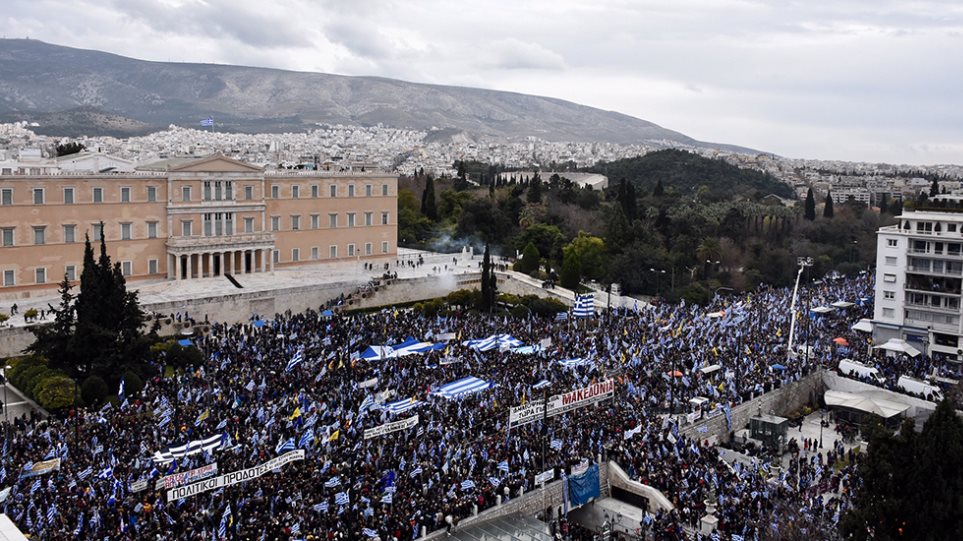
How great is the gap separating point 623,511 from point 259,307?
2479 centimetres

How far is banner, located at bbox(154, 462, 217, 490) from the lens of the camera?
19859 millimetres

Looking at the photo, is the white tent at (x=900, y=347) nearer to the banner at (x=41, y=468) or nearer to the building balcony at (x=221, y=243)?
the building balcony at (x=221, y=243)

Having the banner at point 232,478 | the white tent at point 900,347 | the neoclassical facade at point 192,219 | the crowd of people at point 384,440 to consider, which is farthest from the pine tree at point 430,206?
the banner at point 232,478

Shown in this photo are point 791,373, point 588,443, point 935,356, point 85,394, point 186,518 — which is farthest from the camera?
point 935,356

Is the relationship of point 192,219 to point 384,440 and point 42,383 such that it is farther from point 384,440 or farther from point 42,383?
point 384,440

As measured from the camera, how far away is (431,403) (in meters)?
27.6

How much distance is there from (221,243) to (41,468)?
28767 millimetres

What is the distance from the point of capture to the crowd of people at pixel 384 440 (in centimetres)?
2011

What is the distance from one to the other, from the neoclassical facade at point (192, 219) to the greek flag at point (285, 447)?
19.2 meters

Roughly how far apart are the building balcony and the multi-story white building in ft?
104

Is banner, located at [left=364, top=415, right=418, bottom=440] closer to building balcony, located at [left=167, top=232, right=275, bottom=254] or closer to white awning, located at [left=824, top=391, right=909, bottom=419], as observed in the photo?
white awning, located at [left=824, top=391, right=909, bottom=419]

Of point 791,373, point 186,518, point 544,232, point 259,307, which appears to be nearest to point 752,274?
point 544,232

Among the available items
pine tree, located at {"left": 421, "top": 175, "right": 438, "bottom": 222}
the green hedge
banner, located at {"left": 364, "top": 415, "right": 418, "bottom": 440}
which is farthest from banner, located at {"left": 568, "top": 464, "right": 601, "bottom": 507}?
pine tree, located at {"left": 421, "top": 175, "right": 438, "bottom": 222}

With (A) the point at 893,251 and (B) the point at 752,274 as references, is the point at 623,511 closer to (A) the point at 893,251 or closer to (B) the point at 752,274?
(A) the point at 893,251
